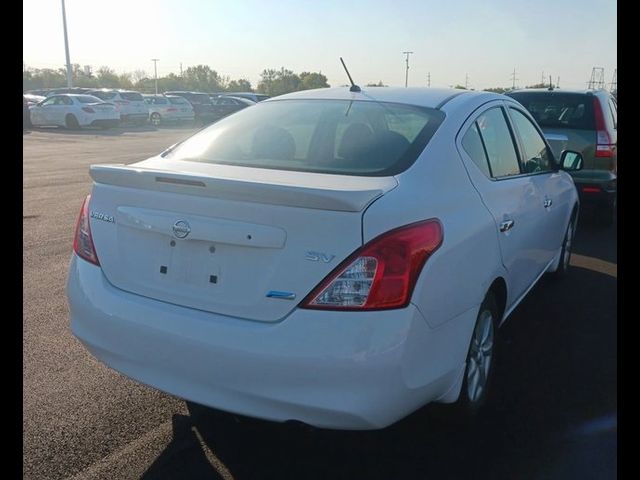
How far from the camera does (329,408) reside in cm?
243

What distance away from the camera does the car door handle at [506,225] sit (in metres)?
3.40

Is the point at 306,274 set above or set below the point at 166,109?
below

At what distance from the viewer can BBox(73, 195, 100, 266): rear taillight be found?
9.68 ft

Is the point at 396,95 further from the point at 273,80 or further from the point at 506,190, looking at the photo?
the point at 273,80

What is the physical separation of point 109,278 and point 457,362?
160 cm

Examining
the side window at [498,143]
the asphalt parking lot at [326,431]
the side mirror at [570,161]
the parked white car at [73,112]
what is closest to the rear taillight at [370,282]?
the asphalt parking lot at [326,431]

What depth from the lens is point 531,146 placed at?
14.9 ft

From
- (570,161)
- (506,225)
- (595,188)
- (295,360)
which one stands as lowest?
(295,360)

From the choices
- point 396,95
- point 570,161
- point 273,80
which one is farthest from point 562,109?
point 273,80

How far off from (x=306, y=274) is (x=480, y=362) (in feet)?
4.35

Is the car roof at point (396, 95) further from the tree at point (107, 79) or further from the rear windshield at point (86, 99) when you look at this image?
the tree at point (107, 79)

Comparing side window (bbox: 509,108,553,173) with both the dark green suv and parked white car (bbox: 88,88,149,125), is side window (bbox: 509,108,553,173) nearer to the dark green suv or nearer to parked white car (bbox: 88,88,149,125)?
the dark green suv
